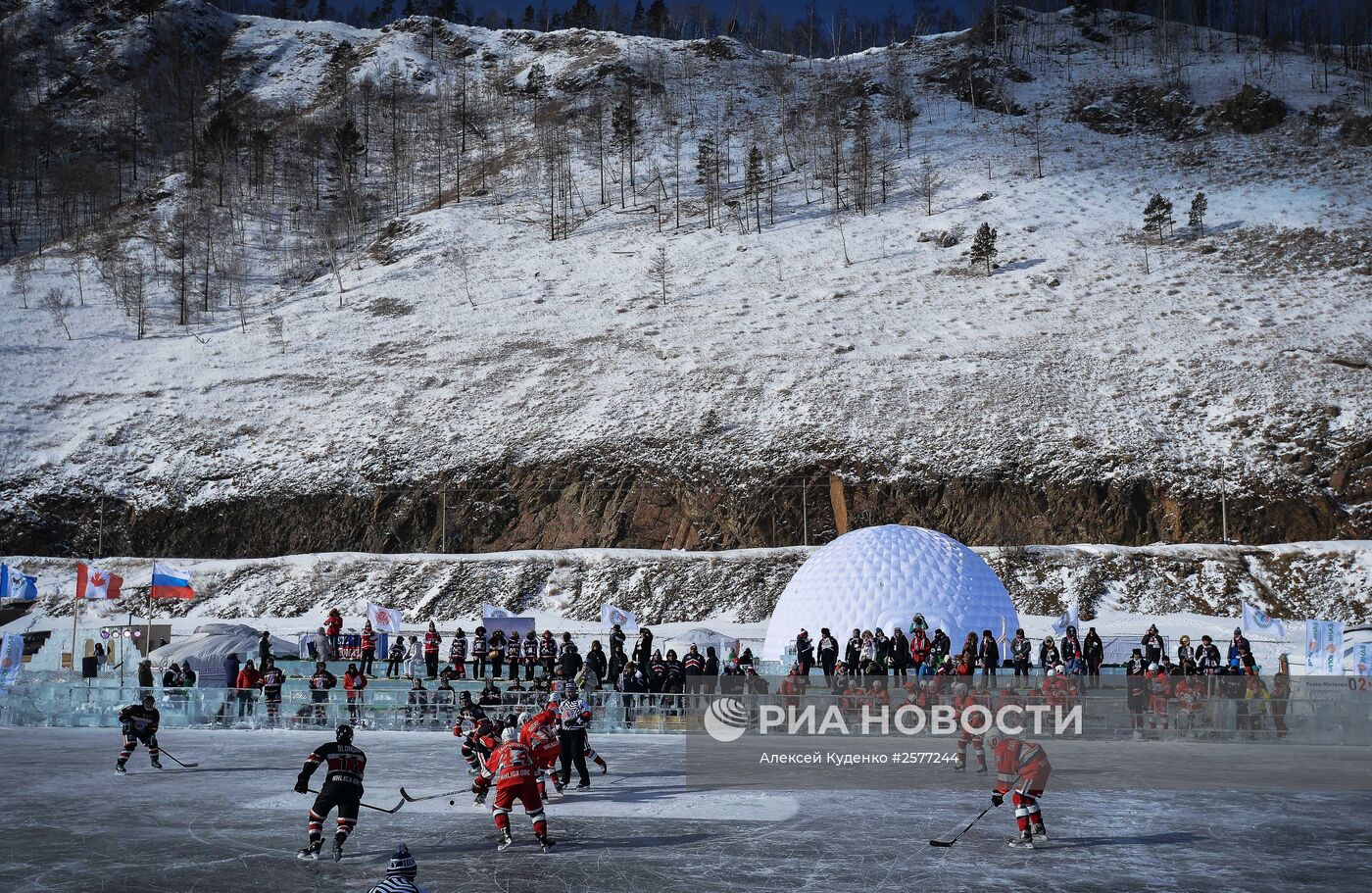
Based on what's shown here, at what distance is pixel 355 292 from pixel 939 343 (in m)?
48.6

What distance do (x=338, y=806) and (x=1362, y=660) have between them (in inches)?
943

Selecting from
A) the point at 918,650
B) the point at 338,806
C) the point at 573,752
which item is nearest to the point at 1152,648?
the point at 918,650

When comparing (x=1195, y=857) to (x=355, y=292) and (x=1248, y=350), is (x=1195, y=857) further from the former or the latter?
(x=355, y=292)

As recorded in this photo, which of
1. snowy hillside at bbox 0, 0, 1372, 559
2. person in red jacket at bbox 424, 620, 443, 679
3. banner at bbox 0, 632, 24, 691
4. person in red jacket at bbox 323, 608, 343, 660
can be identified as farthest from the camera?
snowy hillside at bbox 0, 0, 1372, 559

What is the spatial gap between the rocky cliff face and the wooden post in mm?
4743

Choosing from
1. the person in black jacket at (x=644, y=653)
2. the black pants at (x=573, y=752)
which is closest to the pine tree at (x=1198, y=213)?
the person in black jacket at (x=644, y=653)

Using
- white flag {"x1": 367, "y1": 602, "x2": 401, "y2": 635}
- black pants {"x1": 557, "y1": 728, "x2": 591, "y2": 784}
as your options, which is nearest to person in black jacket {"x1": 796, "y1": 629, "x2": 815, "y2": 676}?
black pants {"x1": 557, "y1": 728, "x2": 591, "y2": 784}

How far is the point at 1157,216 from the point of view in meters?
83.4

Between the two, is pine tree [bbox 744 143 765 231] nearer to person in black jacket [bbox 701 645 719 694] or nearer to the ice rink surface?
person in black jacket [bbox 701 645 719 694]

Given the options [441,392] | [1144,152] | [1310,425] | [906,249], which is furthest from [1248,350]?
[441,392]

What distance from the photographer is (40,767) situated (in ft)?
59.2

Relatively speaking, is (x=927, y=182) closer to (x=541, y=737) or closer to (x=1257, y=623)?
(x=1257, y=623)

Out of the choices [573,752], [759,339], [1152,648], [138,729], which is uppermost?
[759,339]

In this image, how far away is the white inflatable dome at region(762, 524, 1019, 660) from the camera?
30.2 m
